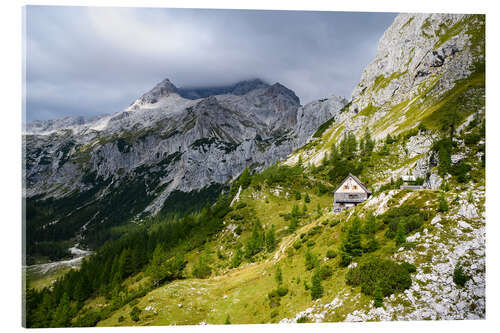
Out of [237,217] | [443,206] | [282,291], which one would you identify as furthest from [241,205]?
[443,206]

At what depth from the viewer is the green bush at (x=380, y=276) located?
48.0 ft

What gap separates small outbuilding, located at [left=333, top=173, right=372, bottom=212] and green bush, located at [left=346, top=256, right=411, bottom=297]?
58.5 ft

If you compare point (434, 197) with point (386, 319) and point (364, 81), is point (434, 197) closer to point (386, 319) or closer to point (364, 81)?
point (386, 319)

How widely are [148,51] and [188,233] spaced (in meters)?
37.4

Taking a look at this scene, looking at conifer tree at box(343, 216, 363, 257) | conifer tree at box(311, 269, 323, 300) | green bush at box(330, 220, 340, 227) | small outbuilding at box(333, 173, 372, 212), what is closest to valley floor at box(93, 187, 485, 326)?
conifer tree at box(311, 269, 323, 300)

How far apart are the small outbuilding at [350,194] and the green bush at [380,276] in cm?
1782

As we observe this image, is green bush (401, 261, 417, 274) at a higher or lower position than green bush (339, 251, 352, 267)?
higher

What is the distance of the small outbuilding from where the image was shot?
3391 centimetres

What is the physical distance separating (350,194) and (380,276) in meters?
20.0

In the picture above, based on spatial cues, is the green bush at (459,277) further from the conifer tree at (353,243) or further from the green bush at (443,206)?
the conifer tree at (353,243)

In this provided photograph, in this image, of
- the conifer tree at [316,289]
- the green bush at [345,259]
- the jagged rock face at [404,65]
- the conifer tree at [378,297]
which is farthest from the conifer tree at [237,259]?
the jagged rock face at [404,65]

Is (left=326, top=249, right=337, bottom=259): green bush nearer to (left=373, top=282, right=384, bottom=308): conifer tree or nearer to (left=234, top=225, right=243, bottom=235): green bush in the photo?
(left=373, top=282, right=384, bottom=308): conifer tree

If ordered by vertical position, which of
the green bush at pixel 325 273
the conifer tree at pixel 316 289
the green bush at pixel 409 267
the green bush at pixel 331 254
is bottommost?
the conifer tree at pixel 316 289
